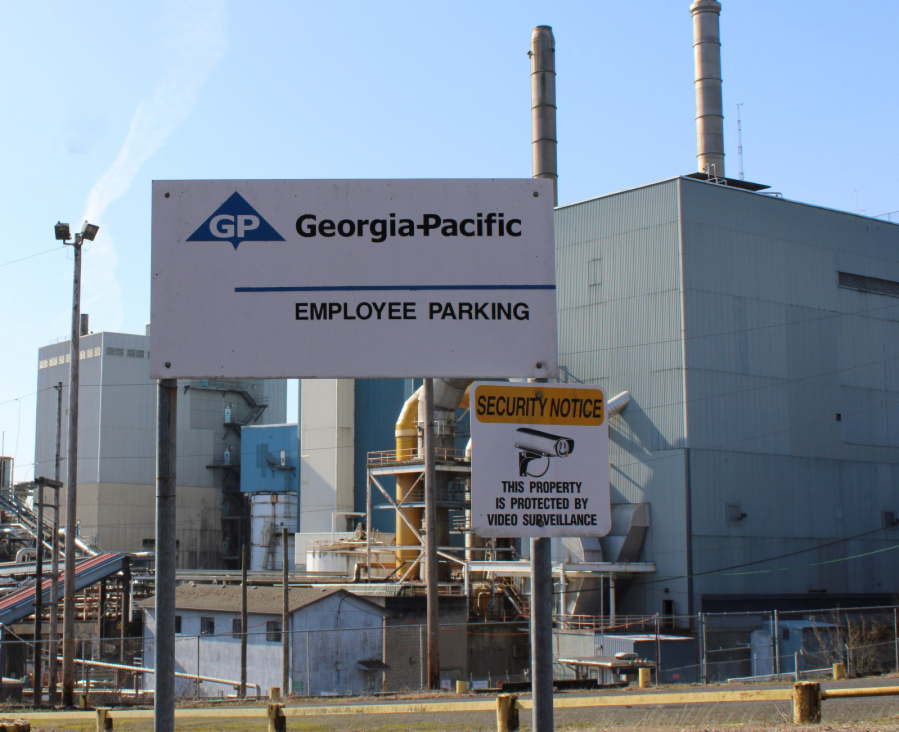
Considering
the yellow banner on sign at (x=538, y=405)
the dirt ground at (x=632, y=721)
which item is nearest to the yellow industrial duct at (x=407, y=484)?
the dirt ground at (x=632, y=721)

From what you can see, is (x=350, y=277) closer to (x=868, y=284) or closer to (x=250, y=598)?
(x=250, y=598)

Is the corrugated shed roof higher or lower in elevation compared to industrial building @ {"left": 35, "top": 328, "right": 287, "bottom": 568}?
lower

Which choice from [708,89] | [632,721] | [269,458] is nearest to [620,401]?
[708,89]

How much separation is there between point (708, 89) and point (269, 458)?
132ft

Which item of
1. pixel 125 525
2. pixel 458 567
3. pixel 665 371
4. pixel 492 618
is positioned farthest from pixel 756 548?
pixel 125 525

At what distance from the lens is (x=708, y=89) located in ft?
172

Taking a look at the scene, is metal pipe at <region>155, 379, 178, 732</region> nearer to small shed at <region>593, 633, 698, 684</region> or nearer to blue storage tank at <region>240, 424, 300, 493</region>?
small shed at <region>593, 633, 698, 684</region>

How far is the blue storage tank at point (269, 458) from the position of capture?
70438 millimetres

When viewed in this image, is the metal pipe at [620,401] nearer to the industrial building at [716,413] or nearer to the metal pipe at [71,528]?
the industrial building at [716,413]

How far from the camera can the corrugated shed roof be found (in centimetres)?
3538

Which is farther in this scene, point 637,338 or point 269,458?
point 269,458

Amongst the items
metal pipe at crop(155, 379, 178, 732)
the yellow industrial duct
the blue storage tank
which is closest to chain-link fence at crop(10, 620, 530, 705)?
the yellow industrial duct

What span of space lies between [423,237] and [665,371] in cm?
3702

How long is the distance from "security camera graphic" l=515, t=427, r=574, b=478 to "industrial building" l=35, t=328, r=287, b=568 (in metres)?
68.5
